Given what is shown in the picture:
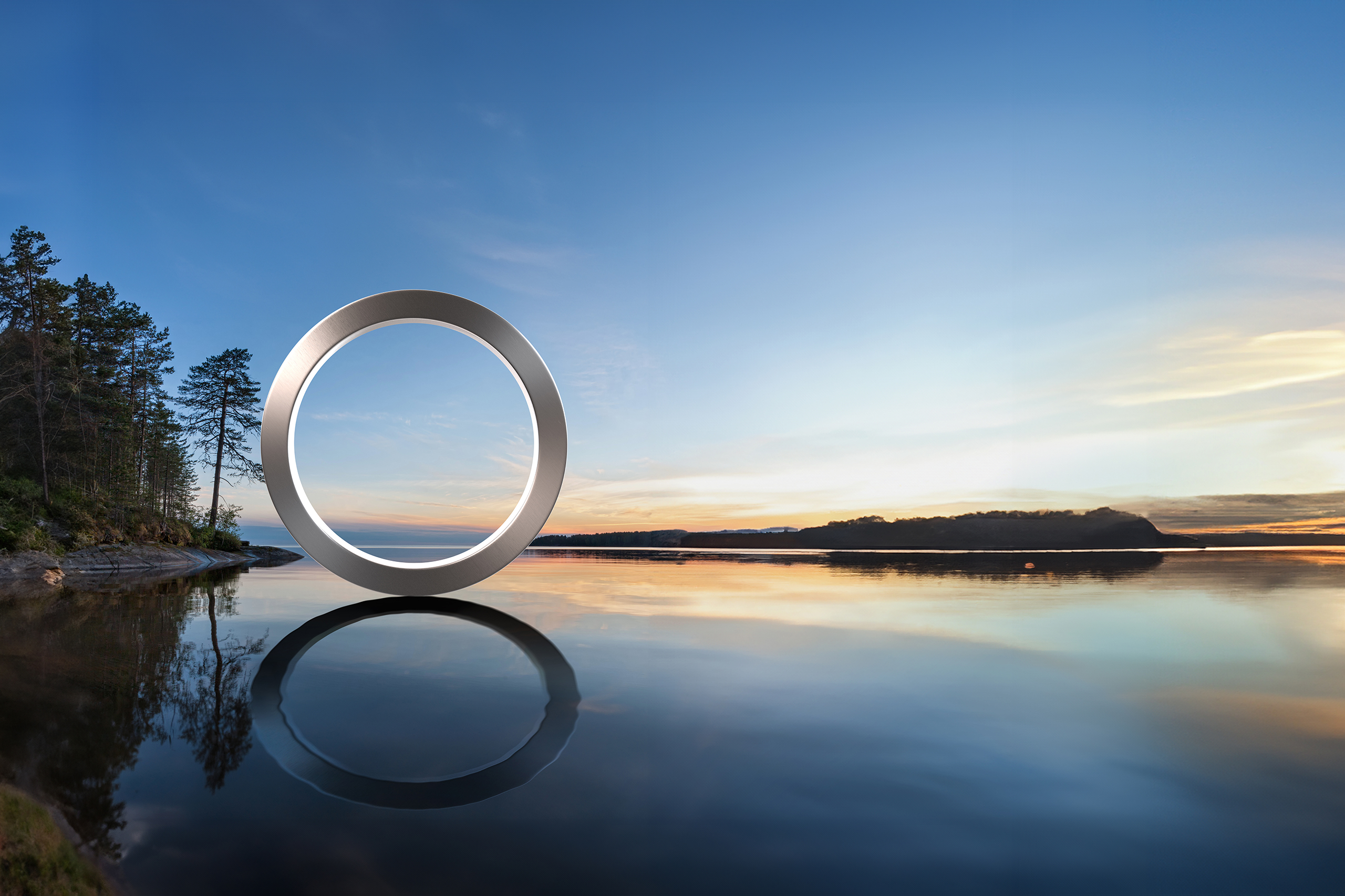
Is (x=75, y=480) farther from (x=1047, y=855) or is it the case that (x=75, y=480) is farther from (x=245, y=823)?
(x=1047, y=855)

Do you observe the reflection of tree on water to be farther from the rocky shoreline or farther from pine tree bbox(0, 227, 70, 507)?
pine tree bbox(0, 227, 70, 507)

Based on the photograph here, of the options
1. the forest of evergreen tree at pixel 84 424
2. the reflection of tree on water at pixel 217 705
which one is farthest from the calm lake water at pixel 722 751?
the forest of evergreen tree at pixel 84 424

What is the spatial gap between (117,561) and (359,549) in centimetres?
1202

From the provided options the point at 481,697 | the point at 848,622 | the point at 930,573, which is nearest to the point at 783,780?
the point at 481,697

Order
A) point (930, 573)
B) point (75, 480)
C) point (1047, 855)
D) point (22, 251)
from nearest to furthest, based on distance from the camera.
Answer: point (1047, 855)
point (930, 573)
point (22, 251)
point (75, 480)

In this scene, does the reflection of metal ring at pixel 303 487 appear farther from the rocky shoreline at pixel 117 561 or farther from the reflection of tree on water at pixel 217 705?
the rocky shoreline at pixel 117 561

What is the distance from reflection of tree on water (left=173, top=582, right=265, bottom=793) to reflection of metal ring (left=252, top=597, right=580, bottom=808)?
4.9 inches

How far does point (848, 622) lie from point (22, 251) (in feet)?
85.2

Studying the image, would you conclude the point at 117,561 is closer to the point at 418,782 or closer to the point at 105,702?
the point at 105,702

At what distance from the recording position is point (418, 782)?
3.68 metres

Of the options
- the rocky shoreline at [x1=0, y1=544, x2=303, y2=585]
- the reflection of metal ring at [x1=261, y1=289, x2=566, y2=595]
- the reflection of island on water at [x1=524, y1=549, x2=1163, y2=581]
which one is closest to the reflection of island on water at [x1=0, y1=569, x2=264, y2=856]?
the reflection of metal ring at [x1=261, y1=289, x2=566, y2=595]

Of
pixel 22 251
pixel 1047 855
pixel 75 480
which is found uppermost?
pixel 22 251

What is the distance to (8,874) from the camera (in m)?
2.90

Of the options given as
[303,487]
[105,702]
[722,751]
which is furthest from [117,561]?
[722,751]
